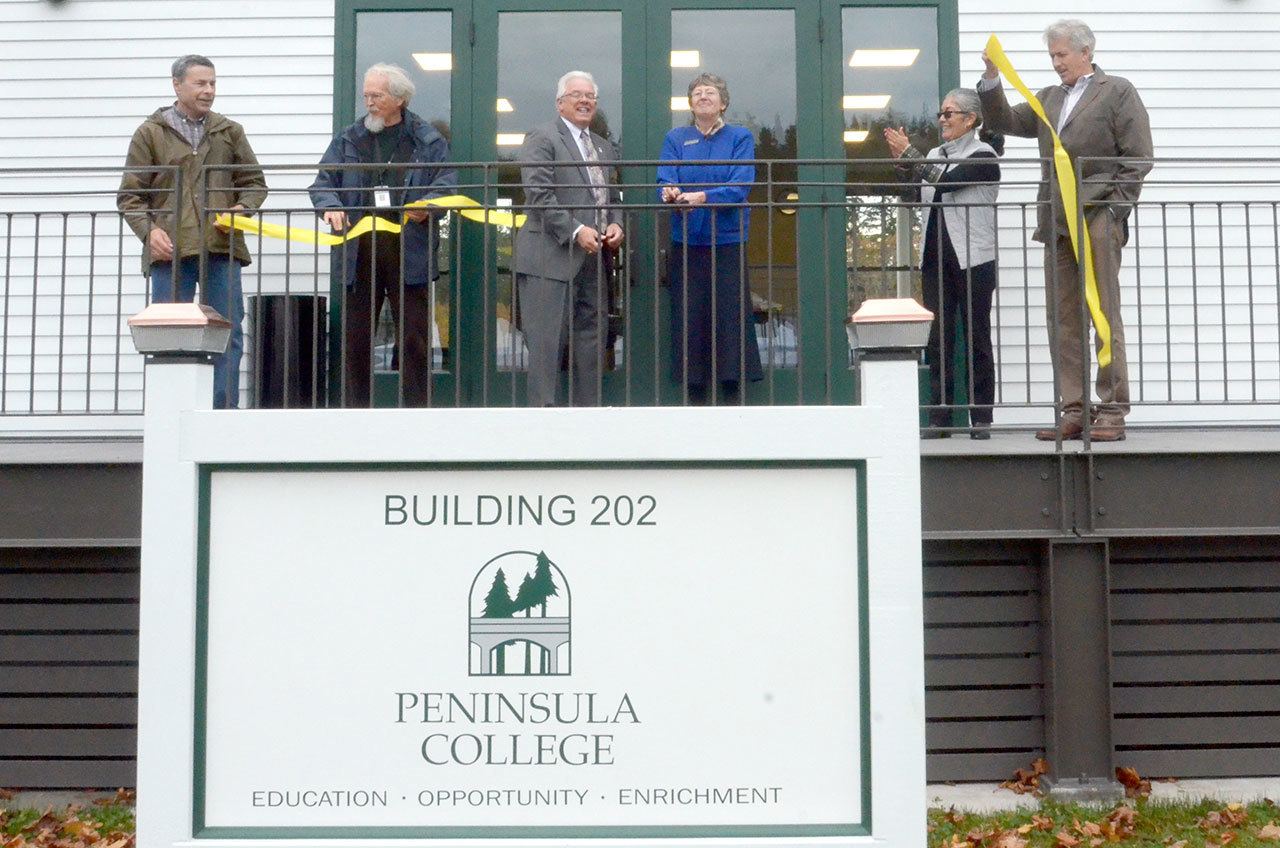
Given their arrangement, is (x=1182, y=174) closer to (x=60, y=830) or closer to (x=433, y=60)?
(x=433, y=60)

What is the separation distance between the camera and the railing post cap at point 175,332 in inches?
97.3

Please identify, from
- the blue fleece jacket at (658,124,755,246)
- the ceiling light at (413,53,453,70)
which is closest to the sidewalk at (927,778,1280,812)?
the blue fleece jacket at (658,124,755,246)

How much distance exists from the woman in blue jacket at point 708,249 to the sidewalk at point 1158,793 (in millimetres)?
2044

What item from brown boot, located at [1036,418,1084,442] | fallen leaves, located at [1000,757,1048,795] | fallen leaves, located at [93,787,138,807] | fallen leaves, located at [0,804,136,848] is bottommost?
fallen leaves, located at [0,804,136,848]

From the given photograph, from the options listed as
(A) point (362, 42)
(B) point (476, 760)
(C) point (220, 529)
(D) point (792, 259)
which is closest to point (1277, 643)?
(D) point (792, 259)

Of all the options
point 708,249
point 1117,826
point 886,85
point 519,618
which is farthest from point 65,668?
point 886,85

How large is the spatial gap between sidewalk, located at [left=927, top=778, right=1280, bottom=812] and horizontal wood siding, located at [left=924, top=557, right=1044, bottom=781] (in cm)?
10

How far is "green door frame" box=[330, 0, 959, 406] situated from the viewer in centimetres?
733

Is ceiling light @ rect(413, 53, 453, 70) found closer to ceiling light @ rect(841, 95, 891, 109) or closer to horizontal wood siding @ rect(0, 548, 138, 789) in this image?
ceiling light @ rect(841, 95, 891, 109)

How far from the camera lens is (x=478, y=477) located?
2457 mm

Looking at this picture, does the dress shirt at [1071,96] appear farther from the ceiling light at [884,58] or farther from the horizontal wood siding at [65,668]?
the horizontal wood siding at [65,668]

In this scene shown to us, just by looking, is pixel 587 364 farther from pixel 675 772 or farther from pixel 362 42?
pixel 675 772

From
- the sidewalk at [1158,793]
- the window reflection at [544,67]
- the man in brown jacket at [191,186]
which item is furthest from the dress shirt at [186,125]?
the sidewalk at [1158,793]

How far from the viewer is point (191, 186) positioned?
6.32 metres
